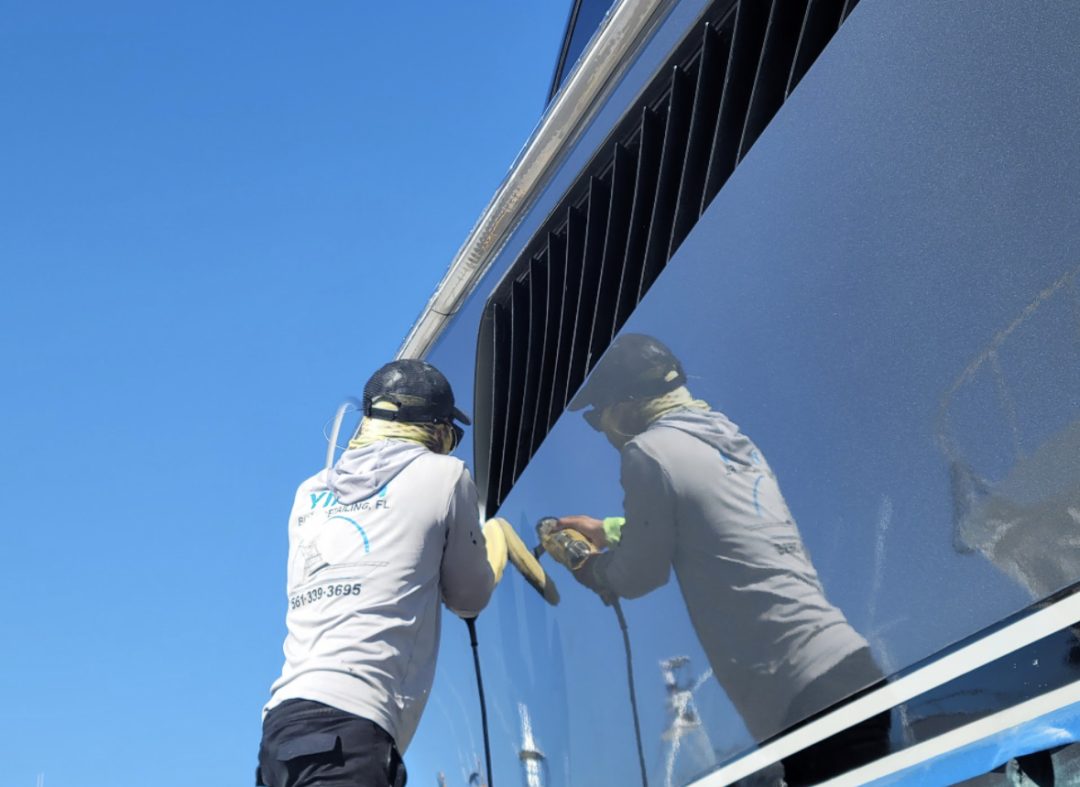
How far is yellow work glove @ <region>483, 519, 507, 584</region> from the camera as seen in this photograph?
7.49 feet

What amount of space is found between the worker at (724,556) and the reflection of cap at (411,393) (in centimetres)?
46

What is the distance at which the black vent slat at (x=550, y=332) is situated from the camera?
6.94 feet

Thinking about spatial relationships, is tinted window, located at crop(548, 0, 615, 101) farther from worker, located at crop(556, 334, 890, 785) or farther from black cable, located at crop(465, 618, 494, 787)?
worker, located at crop(556, 334, 890, 785)

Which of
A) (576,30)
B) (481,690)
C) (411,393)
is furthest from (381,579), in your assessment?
(576,30)

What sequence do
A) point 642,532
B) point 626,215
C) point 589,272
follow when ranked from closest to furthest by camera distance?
point 642,532 < point 626,215 < point 589,272

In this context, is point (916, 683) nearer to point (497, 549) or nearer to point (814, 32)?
point (814, 32)

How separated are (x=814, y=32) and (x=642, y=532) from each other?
0.73 m

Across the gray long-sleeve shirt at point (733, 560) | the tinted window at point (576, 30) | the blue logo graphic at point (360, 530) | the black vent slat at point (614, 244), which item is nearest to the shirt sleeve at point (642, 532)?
the gray long-sleeve shirt at point (733, 560)

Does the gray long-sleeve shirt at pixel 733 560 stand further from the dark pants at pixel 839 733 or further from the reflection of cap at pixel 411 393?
the reflection of cap at pixel 411 393

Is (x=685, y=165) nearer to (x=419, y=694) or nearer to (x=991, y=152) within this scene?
(x=991, y=152)

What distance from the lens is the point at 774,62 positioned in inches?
59.2

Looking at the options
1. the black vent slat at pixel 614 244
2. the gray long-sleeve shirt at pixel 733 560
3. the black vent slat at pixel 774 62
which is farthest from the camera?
the black vent slat at pixel 614 244

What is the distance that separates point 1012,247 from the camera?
1069mm

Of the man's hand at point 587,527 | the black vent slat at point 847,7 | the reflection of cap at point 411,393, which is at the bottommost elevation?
the man's hand at point 587,527
